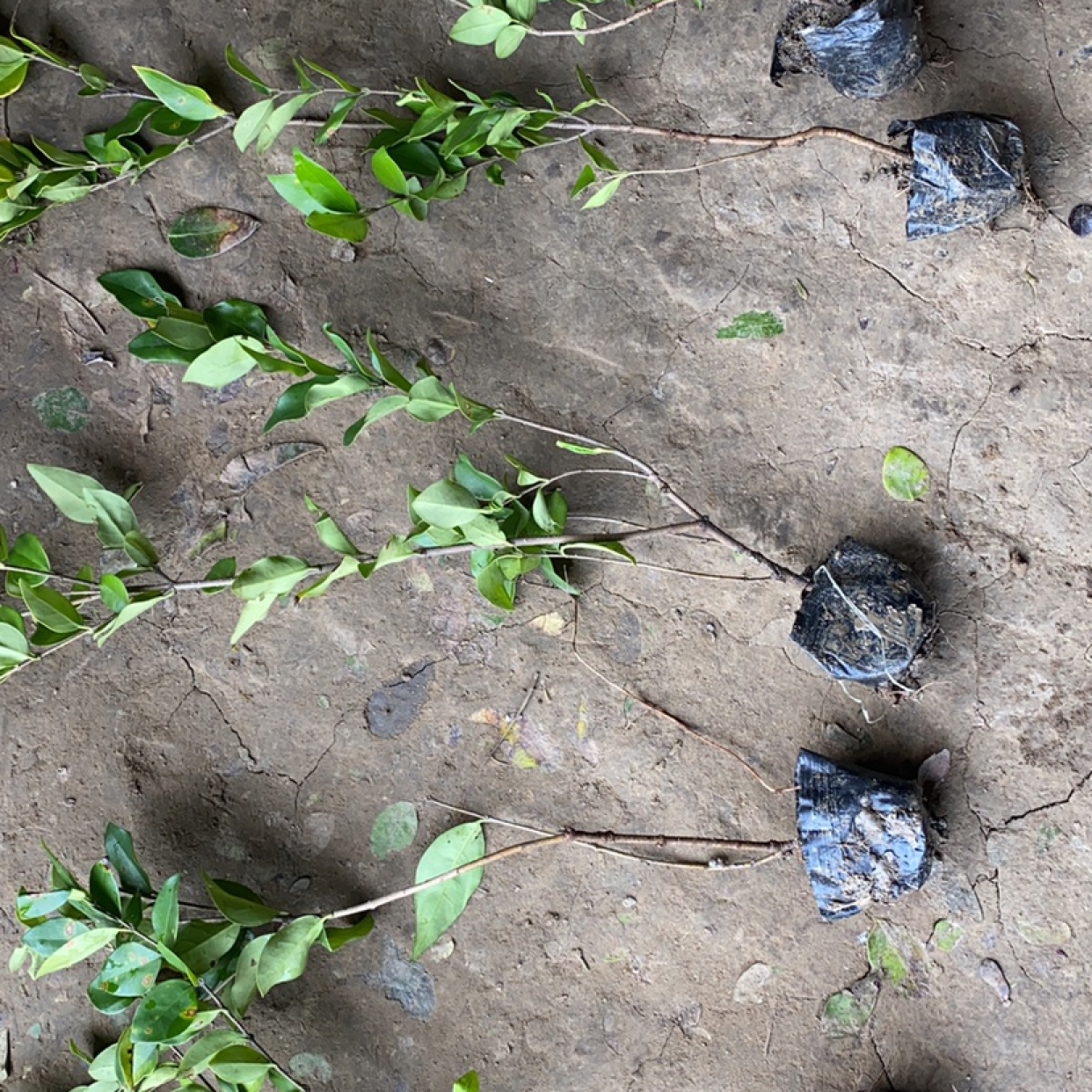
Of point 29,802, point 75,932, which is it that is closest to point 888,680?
point 75,932

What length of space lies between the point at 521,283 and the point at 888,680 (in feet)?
3.45

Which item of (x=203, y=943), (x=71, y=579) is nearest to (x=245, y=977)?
(x=203, y=943)

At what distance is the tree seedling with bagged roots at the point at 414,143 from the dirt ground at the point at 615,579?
0.16 feet

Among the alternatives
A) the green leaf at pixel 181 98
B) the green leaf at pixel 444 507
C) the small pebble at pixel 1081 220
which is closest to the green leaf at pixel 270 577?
the green leaf at pixel 444 507

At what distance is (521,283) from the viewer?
2031 mm

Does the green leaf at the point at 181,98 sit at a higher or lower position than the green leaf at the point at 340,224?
higher

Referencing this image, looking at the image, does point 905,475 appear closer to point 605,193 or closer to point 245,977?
point 605,193

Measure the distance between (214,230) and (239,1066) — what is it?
1.63 m

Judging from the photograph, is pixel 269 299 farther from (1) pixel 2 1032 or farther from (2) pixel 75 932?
(1) pixel 2 1032

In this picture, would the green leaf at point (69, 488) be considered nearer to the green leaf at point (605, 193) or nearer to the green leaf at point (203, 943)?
the green leaf at point (203, 943)

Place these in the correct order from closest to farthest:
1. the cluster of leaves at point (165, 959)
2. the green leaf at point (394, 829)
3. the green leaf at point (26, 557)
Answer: the cluster of leaves at point (165, 959) < the green leaf at point (26, 557) < the green leaf at point (394, 829)

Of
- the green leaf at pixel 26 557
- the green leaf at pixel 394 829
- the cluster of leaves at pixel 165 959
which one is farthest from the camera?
the green leaf at pixel 394 829

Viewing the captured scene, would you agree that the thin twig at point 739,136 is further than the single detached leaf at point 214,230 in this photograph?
No

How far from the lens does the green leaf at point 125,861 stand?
1.96 meters
